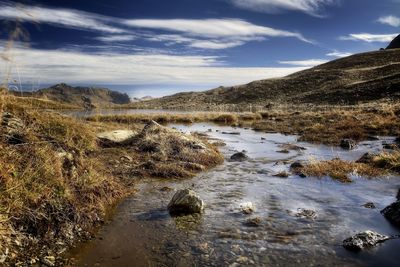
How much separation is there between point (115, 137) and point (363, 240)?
13638mm

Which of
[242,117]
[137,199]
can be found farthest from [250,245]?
[242,117]

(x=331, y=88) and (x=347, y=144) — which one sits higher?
(x=331, y=88)

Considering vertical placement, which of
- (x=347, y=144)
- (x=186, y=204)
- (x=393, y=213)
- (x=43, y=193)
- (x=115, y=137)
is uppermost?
(x=115, y=137)

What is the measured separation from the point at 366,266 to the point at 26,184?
6.49 meters

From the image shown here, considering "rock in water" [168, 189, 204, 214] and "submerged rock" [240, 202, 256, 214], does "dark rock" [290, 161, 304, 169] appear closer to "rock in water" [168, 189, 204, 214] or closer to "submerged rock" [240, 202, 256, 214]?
"submerged rock" [240, 202, 256, 214]

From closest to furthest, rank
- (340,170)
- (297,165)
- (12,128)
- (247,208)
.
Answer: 1. (12,128)
2. (247,208)
3. (340,170)
4. (297,165)

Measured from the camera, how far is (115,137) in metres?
19.1

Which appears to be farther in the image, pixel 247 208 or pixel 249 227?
pixel 247 208

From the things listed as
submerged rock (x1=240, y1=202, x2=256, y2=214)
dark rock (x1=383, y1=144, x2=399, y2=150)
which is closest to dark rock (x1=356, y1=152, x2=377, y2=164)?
dark rock (x1=383, y1=144, x2=399, y2=150)

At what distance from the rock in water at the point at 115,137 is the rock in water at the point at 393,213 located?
1245 centimetres

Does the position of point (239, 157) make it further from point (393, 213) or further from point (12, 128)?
point (12, 128)

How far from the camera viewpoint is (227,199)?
11.3 meters

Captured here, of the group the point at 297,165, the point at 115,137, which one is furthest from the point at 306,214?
the point at 115,137

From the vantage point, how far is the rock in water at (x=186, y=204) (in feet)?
32.2
